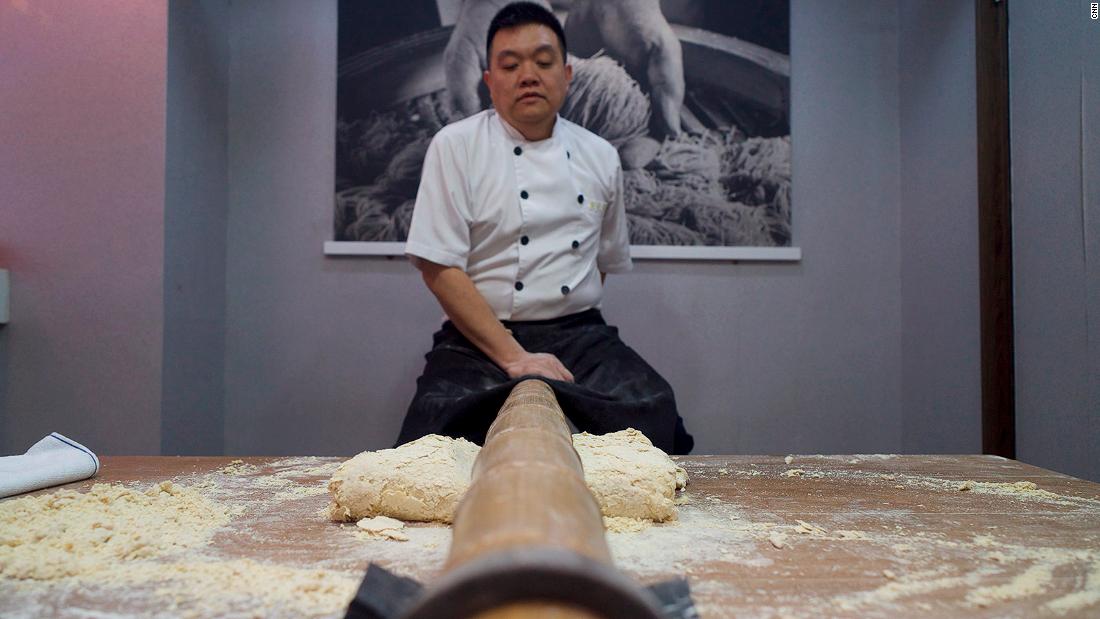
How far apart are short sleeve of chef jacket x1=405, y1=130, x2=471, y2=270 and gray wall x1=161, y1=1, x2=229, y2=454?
0.83 metres

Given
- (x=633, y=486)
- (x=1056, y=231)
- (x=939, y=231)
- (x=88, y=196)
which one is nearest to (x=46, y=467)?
(x=633, y=486)

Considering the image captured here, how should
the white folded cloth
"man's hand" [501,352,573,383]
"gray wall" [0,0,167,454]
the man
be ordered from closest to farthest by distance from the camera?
the white folded cloth, "man's hand" [501,352,573,383], the man, "gray wall" [0,0,167,454]

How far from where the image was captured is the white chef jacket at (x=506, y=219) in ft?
6.45

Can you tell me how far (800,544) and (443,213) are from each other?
1331 millimetres

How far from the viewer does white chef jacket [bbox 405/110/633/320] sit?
1.96 m

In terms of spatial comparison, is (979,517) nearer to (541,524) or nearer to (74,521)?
(541,524)

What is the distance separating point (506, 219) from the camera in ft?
6.56

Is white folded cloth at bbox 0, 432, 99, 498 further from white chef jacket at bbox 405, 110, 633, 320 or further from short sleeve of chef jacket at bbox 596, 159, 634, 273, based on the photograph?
short sleeve of chef jacket at bbox 596, 159, 634, 273

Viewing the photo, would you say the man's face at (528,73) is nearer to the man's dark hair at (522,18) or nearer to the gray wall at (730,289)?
the man's dark hair at (522,18)

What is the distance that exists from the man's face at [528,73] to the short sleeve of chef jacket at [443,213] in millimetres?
184

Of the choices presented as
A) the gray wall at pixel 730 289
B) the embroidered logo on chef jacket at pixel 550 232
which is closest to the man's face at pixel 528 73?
the embroidered logo on chef jacket at pixel 550 232

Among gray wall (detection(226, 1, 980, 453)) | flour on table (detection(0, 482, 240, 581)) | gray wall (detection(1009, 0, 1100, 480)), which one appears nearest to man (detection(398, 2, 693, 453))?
gray wall (detection(226, 1, 980, 453))

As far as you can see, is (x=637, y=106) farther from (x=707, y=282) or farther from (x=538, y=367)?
(x=538, y=367)

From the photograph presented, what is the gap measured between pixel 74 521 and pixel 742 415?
2.23 m
